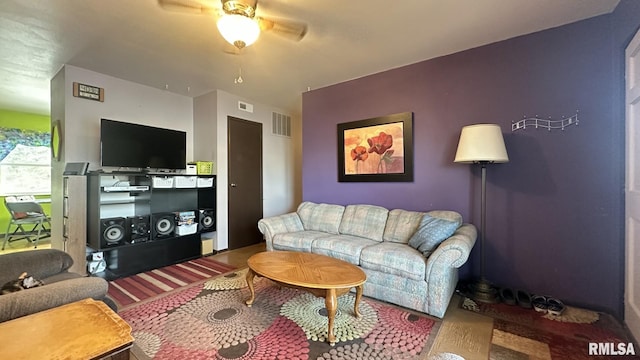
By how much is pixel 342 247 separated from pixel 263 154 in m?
2.65

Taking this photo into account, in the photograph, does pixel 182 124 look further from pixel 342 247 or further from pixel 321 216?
pixel 342 247

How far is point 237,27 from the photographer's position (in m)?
1.70

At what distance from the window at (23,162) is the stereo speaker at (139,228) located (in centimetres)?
411

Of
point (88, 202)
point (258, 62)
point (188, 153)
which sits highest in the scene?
point (258, 62)

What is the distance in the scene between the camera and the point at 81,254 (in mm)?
2775

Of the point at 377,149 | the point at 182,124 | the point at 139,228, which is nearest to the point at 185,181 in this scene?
the point at 139,228

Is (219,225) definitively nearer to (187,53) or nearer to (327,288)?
(187,53)

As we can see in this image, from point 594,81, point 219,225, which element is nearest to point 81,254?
point 219,225

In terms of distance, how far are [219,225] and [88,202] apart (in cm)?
157

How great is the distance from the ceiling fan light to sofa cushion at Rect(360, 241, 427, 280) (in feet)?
6.70

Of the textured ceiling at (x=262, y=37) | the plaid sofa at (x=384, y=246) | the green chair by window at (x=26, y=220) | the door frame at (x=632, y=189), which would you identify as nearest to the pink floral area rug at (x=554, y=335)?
the door frame at (x=632, y=189)

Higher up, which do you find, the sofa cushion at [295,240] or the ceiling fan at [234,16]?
the ceiling fan at [234,16]

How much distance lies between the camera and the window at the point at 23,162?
493 cm

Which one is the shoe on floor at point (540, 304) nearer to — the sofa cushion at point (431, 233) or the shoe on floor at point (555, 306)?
the shoe on floor at point (555, 306)
